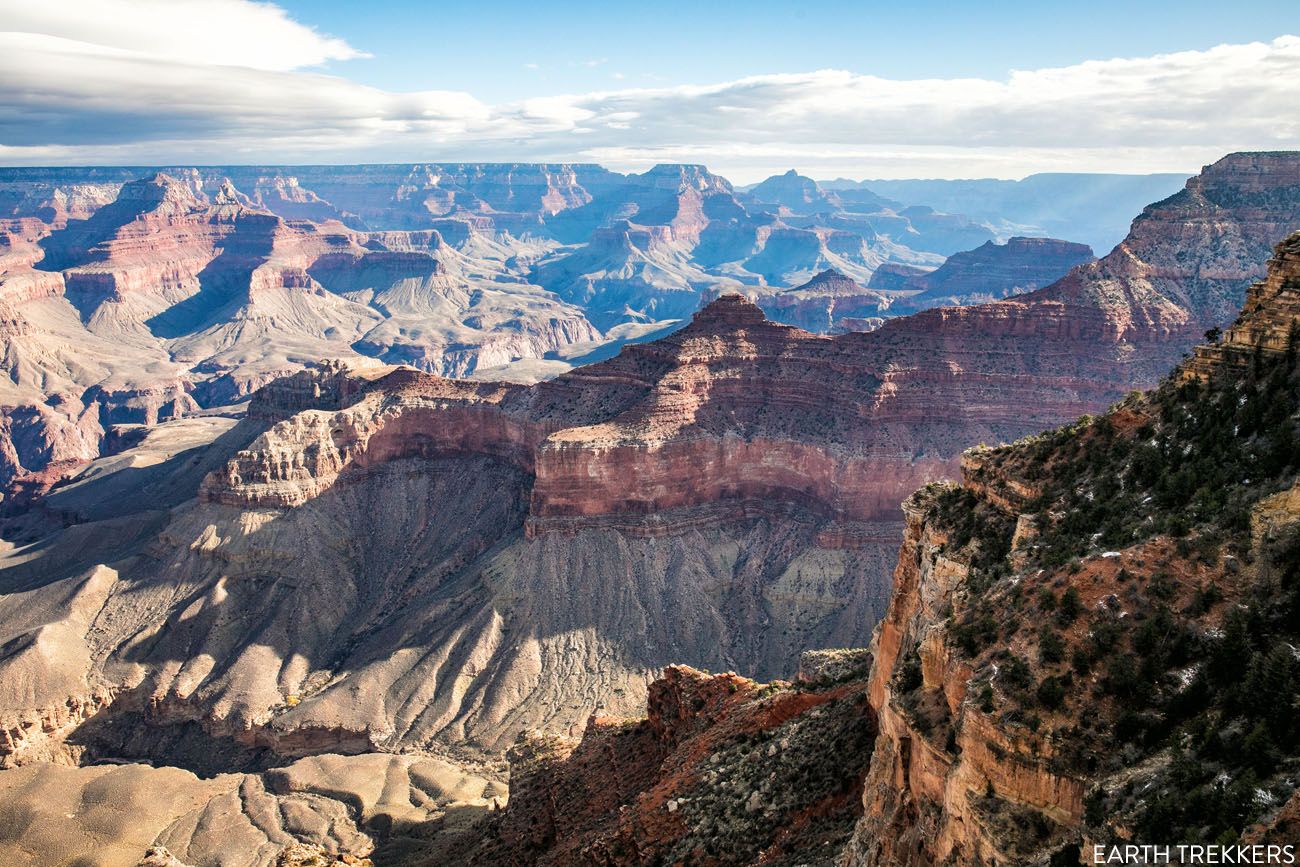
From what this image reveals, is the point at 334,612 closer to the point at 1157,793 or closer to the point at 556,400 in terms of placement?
the point at 556,400

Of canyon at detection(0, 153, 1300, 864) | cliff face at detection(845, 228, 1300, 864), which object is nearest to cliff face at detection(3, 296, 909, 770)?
canyon at detection(0, 153, 1300, 864)

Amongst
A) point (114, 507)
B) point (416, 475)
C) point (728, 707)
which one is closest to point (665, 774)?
point (728, 707)

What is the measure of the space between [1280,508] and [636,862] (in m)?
26.2

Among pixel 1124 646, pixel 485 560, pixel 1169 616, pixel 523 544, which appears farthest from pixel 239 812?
Answer: pixel 1169 616

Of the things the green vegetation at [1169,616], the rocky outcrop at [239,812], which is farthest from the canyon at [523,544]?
the green vegetation at [1169,616]

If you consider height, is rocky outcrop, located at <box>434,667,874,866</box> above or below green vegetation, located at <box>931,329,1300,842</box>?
below

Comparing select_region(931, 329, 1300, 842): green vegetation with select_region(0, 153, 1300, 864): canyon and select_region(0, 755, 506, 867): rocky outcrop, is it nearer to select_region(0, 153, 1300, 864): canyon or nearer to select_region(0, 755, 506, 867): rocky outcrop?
select_region(0, 755, 506, 867): rocky outcrop

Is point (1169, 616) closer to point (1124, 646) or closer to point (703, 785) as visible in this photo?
point (1124, 646)

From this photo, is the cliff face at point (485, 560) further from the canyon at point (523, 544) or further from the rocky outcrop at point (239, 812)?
the rocky outcrop at point (239, 812)

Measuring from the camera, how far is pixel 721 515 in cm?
10538

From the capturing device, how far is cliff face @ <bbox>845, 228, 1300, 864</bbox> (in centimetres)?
1773

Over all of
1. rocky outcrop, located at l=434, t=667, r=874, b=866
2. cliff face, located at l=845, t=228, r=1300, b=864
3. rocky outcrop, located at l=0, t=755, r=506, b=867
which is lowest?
rocky outcrop, located at l=0, t=755, r=506, b=867

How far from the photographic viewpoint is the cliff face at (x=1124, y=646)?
1773 cm

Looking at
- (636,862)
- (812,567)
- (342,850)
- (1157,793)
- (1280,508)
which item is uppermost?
(1280,508)
